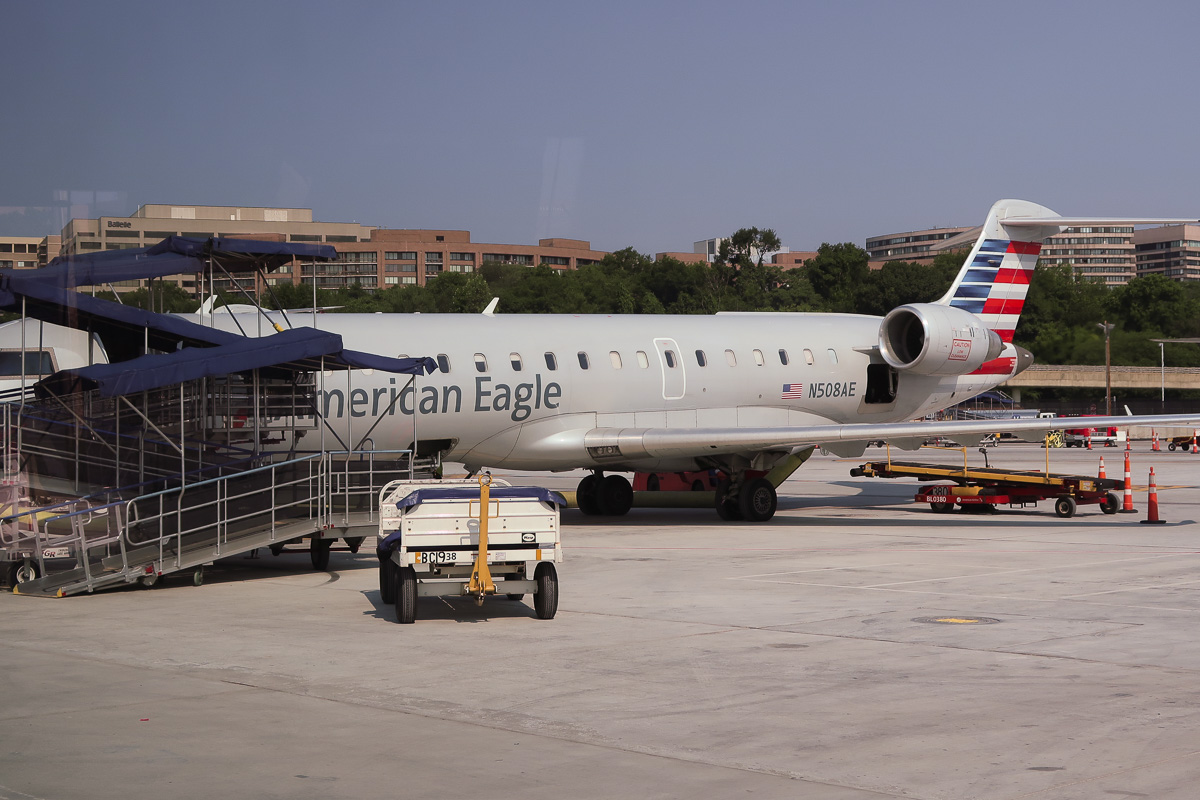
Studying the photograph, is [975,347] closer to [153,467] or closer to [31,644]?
[153,467]

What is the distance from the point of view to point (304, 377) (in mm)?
19500

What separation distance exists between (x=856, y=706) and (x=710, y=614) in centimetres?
450

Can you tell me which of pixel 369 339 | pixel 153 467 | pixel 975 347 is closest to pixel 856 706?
pixel 153 467

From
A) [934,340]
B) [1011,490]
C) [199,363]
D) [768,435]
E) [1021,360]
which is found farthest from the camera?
[1021,360]

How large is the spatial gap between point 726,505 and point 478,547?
13.7 metres

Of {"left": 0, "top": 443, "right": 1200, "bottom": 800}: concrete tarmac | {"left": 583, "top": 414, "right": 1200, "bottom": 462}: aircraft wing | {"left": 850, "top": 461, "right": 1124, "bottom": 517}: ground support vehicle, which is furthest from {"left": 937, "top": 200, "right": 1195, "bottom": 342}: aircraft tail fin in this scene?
{"left": 0, "top": 443, "right": 1200, "bottom": 800}: concrete tarmac

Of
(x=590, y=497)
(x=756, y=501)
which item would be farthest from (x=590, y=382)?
(x=756, y=501)

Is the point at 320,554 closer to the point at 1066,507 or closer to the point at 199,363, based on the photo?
the point at 199,363

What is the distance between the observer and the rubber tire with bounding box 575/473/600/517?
90.0 feet

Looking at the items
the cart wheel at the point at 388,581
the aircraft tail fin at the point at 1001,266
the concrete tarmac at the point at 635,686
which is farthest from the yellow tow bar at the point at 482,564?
the aircraft tail fin at the point at 1001,266

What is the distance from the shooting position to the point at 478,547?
12844 mm

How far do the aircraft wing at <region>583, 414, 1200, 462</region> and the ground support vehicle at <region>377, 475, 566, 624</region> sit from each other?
10530mm

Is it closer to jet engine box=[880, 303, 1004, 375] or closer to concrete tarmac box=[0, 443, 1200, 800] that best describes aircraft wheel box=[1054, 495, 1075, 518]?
jet engine box=[880, 303, 1004, 375]

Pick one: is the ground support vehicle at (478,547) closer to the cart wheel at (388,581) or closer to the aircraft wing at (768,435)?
the cart wheel at (388,581)
